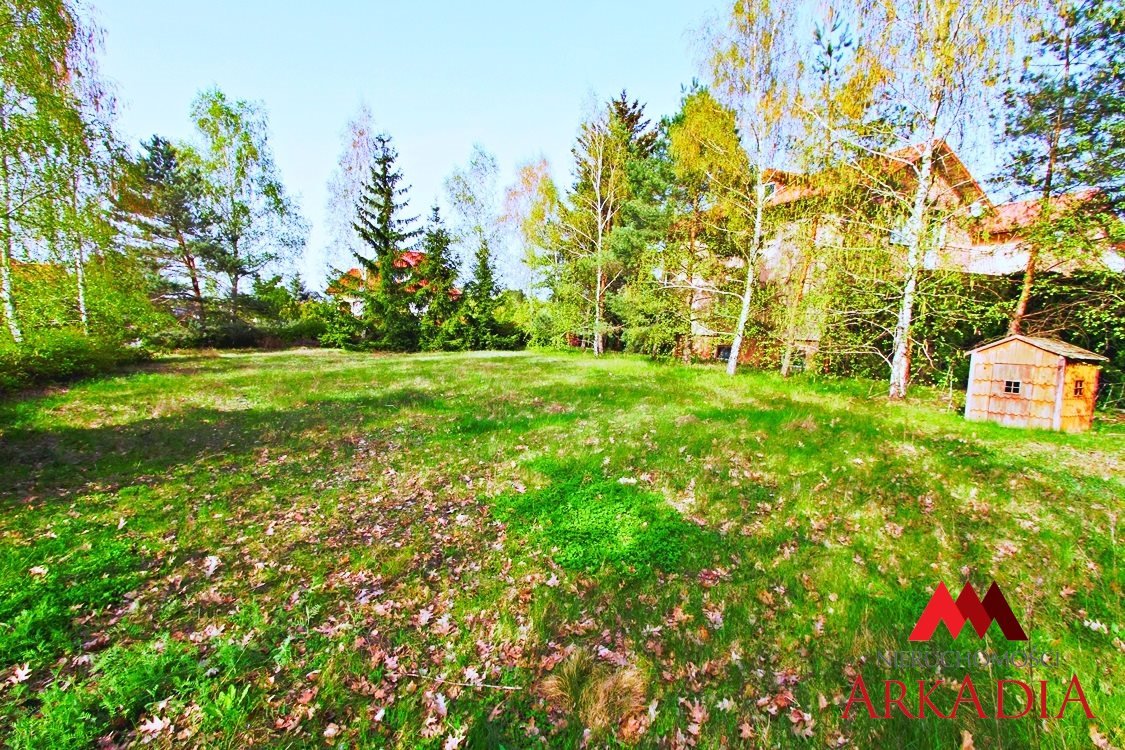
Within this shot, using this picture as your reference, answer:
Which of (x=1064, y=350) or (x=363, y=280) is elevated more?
(x=363, y=280)

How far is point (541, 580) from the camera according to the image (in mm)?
3998

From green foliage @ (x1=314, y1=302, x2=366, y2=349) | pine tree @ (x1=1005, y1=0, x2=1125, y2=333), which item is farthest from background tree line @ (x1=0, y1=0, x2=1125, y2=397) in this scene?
green foliage @ (x1=314, y1=302, x2=366, y2=349)

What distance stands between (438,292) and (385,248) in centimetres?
466

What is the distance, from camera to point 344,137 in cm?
2811

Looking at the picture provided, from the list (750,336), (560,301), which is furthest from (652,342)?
(560,301)

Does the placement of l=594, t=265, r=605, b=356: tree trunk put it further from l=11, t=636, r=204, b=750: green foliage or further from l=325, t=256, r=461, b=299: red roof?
l=11, t=636, r=204, b=750: green foliage

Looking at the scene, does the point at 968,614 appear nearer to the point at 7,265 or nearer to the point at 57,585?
the point at 57,585

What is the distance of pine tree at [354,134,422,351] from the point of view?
27.3 m

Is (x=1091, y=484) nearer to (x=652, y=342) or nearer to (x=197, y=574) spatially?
(x=197, y=574)

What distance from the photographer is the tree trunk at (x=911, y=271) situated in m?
9.88

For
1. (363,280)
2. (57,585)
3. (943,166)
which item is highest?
(943,166)

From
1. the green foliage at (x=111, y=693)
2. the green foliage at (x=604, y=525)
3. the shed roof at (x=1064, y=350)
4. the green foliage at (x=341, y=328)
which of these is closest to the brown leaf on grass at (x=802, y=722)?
the green foliage at (x=604, y=525)

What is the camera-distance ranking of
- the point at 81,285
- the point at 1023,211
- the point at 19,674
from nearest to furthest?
the point at 19,674 → the point at 1023,211 → the point at 81,285

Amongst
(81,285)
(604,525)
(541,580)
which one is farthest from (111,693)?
(81,285)
